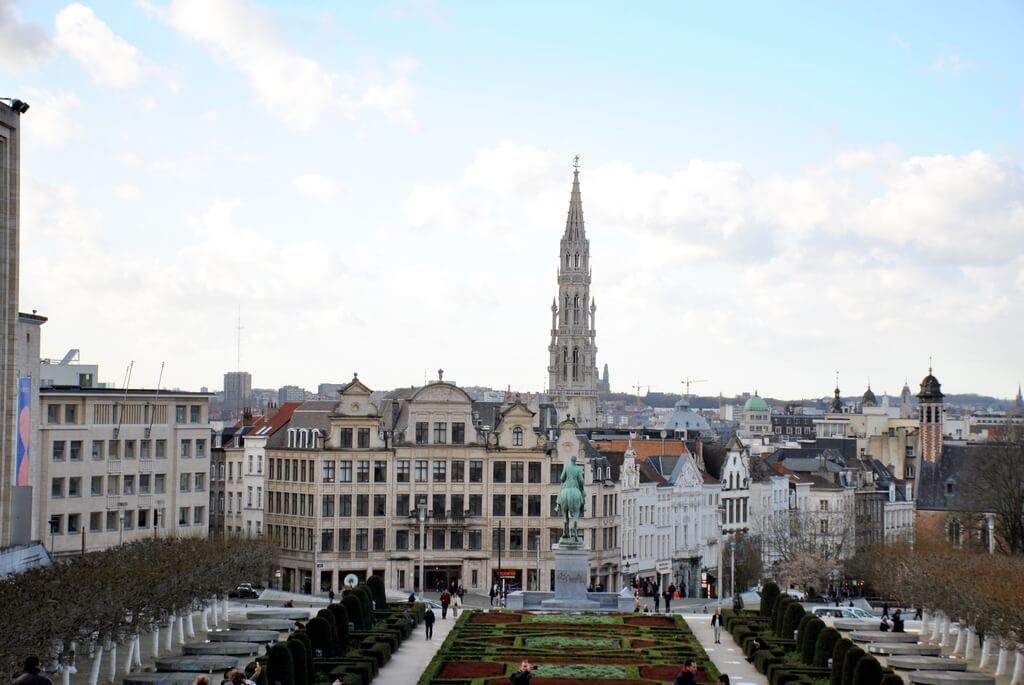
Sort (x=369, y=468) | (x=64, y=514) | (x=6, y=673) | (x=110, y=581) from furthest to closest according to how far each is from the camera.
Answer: (x=369, y=468) → (x=64, y=514) → (x=110, y=581) → (x=6, y=673)

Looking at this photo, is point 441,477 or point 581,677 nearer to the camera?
point 581,677

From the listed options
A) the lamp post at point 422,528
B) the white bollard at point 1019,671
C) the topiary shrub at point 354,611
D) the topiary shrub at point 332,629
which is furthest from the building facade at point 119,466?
the white bollard at point 1019,671

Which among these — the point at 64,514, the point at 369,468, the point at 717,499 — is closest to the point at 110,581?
the point at 64,514

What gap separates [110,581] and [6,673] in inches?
621

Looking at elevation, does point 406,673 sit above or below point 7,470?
below

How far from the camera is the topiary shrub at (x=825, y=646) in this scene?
220 feet

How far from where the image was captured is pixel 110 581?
64688 millimetres

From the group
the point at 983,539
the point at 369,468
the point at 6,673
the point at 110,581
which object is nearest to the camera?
the point at 6,673

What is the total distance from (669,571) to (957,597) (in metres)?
→ 66.3

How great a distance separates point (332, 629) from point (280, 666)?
14.3 m

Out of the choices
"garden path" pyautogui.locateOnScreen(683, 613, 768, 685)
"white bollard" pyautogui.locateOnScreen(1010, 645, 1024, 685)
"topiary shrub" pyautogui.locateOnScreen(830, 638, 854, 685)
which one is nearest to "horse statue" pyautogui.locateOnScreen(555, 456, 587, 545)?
"garden path" pyautogui.locateOnScreen(683, 613, 768, 685)

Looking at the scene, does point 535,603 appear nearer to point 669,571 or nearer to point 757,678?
point 757,678

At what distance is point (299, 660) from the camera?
57.7m

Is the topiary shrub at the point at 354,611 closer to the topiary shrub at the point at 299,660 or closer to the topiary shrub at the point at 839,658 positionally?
the topiary shrub at the point at 299,660
